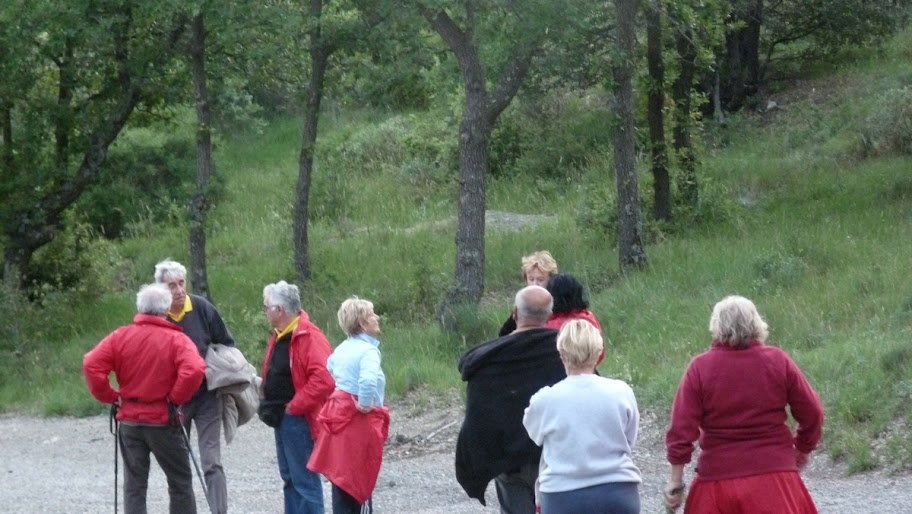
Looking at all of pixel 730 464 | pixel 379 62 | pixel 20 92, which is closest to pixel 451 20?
pixel 379 62

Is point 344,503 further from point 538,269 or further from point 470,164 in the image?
point 470,164

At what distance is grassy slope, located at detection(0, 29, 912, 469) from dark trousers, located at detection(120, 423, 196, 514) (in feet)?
16.5

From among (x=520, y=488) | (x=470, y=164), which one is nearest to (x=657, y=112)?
(x=470, y=164)

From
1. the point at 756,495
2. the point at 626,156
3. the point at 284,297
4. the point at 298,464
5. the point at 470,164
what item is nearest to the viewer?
the point at 756,495

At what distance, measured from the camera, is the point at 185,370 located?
291 inches

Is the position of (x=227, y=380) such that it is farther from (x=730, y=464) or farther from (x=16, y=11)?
(x=16, y=11)

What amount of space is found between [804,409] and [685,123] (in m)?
14.4

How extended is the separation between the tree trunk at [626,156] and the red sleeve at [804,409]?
1151 cm

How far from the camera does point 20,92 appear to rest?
1919 centimetres

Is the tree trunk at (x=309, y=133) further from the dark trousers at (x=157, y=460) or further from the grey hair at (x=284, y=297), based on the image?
the dark trousers at (x=157, y=460)

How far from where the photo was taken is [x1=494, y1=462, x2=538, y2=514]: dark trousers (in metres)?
6.36

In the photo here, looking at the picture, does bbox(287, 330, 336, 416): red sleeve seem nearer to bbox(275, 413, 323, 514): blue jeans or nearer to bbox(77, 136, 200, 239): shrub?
bbox(275, 413, 323, 514): blue jeans

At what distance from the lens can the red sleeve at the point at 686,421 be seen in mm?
5203

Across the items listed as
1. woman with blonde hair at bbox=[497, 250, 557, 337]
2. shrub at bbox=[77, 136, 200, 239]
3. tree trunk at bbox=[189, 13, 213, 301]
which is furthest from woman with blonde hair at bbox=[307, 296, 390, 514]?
shrub at bbox=[77, 136, 200, 239]
